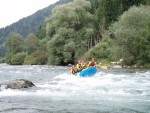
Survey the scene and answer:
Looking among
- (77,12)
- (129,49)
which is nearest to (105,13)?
(77,12)

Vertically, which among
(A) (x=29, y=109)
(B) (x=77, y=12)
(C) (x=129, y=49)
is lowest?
(A) (x=29, y=109)

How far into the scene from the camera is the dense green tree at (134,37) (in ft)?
151

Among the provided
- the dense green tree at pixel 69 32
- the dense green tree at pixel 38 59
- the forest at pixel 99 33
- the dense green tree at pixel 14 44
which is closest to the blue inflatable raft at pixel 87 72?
the forest at pixel 99 33

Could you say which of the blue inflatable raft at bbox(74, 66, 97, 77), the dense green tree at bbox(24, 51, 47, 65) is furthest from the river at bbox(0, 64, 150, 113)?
the dense green tree at bbox(24, 51, 47, 65)

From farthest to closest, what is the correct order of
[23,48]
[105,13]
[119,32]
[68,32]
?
[23,48] → [105,13] → [68,32] → [119,32]

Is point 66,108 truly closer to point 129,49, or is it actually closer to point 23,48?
point 129,49

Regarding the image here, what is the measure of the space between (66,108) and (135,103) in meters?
3.21

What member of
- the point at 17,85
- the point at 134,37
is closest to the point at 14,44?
the point at 134,37

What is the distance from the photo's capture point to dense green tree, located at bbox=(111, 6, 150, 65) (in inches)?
1807

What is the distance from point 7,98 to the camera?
58.0 ft

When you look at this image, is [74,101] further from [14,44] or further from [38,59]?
[14,44]

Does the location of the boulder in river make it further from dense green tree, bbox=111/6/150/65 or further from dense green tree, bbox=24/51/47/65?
dense green tree, bbox=24/51/47/65

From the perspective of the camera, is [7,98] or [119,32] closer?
[7,98]

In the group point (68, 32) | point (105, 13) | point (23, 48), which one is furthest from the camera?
point (23, 48)
